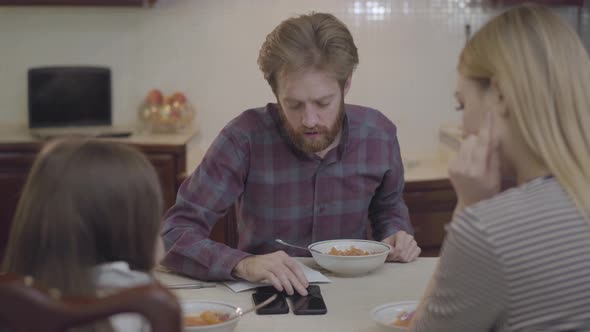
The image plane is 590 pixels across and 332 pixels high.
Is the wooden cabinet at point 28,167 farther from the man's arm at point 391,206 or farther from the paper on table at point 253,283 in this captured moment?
the paper on table at point 253,283

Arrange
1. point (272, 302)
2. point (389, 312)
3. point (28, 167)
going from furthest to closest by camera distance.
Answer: point (28, 167) → point (272, 302) → point (389, 312)

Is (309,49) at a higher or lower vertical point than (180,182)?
higher

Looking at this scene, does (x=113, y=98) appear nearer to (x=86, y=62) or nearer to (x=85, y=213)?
(x=86, y=62)

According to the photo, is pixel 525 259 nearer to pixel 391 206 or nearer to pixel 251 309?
pixel 251 309

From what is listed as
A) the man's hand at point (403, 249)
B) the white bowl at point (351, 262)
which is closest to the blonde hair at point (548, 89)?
the white bowl at point (351, 262)

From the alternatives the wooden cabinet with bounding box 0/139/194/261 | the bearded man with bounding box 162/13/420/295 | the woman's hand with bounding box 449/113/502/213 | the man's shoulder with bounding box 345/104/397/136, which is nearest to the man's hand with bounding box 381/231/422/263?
the bearded man with bounding box 162/13/420/295

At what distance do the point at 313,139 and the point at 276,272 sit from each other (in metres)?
0.48

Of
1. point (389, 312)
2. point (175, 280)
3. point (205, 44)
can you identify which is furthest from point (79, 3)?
point (389, 312)

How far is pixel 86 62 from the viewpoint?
4238 mm

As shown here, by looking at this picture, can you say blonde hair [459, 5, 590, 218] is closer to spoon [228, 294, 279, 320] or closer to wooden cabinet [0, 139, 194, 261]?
spoon [228, 294, 279, 320]

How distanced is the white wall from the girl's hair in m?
3.12

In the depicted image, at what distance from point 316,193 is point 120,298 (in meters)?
1.46

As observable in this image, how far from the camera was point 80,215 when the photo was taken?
1.06 m

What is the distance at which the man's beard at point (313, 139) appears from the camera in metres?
2.13
